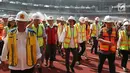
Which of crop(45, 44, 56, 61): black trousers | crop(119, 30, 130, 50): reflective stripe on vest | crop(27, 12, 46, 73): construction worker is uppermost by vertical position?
crop(27, 12, 46, 73): construction worker

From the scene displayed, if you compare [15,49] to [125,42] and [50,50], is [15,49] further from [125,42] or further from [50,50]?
[125,42]

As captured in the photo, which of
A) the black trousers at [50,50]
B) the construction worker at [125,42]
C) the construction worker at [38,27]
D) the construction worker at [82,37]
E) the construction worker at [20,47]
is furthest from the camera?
the construction worker at [82,37]

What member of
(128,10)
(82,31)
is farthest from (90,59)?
(128,10)

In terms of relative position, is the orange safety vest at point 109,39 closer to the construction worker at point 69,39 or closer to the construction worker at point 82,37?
the construction worker at point 69,39

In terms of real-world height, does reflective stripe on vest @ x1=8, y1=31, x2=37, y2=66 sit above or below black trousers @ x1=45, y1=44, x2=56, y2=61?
above

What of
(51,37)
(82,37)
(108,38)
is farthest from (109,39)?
(82,37)

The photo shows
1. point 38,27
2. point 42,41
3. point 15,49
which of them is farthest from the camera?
point 42,41

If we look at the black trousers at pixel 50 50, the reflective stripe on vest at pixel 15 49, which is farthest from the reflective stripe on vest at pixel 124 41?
the reflective stripe on vest at pixel 15 49

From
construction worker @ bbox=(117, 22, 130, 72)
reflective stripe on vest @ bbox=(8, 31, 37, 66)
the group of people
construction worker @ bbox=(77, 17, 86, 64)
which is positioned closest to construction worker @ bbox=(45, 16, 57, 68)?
the group of people

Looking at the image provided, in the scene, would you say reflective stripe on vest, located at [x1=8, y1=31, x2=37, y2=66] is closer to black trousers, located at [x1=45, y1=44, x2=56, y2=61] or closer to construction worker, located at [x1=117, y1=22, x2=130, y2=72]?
black trousers, located at [x1=45, y1=44, x2=56, y2=61]

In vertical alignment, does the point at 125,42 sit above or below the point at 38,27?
below

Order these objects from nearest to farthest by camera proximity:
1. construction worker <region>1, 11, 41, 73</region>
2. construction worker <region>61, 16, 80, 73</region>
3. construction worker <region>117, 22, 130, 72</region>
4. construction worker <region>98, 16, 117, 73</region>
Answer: construction worker <region>1, 11, 41, 73</region>
construction worker <region>98, 16, 117, 73</region>
construction worker <region>61, 16, 80, 73</region>
construction worker <region>117, 22, 130, 72</region>

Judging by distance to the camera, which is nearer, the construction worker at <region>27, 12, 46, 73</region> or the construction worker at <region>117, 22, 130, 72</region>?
the construction worker at <region>27, 12, 46, 73</region>

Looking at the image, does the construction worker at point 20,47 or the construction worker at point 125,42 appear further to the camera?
the construction worker at point 125,42
